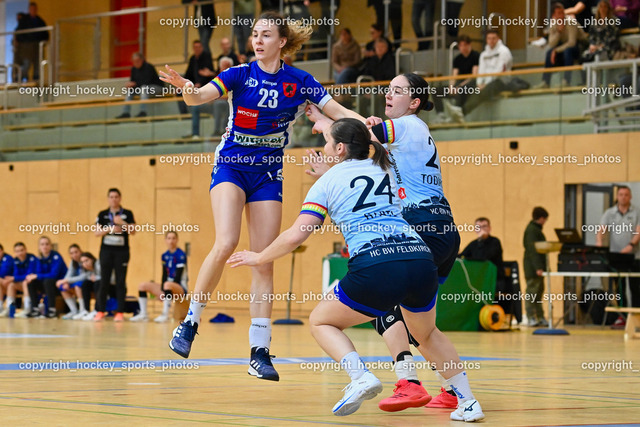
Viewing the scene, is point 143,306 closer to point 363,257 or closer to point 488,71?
point 488,71

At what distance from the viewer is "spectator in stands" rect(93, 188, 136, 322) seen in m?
15.3

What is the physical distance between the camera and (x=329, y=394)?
19.1ft

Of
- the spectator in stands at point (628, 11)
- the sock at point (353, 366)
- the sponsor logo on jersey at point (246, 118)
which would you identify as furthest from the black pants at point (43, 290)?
the sock at point (353, 366)

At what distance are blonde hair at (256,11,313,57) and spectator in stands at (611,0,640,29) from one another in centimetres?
1098

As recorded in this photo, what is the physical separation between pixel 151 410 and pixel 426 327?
4.47ft

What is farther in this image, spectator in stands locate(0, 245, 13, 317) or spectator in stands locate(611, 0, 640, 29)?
spectator in stands locate(0, 245, 13, 317)

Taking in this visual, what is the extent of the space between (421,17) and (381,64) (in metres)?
1.25

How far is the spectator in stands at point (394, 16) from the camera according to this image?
18516 millimetres

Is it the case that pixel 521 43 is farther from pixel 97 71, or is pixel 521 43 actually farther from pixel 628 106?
pixel 97 71

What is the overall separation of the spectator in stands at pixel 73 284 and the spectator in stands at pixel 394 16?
6.64 meters

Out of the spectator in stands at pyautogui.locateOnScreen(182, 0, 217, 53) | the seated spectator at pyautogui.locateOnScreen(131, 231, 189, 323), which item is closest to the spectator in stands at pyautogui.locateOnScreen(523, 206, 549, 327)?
the seated spectator at pyautogui.locateOnScreen(131, 231, 189, 323)

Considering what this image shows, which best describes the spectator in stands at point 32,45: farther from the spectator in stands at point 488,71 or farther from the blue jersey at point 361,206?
the blue jersey at point 361,206

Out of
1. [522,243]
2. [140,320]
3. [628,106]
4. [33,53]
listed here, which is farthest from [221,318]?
[33,53]

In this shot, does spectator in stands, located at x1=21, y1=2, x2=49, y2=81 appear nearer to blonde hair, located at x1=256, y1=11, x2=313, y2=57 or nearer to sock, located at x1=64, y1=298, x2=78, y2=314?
sock, located at x1=64, y1=298, x2=78, y2=314
